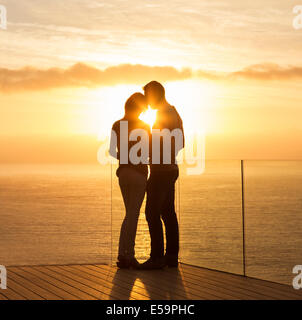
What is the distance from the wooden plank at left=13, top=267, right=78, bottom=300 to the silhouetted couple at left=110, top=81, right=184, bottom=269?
770 millimetres

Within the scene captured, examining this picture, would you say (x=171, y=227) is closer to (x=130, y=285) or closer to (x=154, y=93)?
(x=130, y=285)

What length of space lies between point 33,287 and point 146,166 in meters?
1.43

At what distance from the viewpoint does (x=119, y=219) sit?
17.2 ft

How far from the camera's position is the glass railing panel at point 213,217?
4.87 meters

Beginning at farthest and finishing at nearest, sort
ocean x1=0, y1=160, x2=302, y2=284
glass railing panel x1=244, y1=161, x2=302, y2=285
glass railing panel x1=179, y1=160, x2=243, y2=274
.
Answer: glass railing panel x1=179, y1=160, x2=243, y2=274
ocean x1=0, y1=160, x2=302, y2=284
glass railing panel x1=244, y1=161, x2=302, y2=285

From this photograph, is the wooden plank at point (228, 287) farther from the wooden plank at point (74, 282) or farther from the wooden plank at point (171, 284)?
the wooden plank at point (74, 282)

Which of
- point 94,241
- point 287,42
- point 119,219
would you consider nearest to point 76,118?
point 287,42

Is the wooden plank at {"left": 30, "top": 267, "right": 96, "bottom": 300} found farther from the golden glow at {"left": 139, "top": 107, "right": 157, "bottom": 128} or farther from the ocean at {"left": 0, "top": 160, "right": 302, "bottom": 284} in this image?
the golden glow at {"left": 139, "top": 107, "right": 157, "bottom": 128}

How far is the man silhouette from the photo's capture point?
15.9ft

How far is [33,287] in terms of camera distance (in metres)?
4.23

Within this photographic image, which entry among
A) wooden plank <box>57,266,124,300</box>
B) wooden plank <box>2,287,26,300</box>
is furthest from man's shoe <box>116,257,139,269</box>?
wooden plank <box>2,287,26,300</box>

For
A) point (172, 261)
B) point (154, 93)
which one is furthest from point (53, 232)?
point (154, 93)
